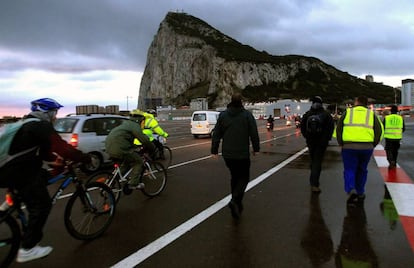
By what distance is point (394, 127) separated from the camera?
9641mm

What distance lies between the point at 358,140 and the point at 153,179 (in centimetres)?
392

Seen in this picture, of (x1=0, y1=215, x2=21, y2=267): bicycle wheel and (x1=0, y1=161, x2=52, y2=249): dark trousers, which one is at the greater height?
(x1=0, y1=161, x2=52, y2=249): dark trousers

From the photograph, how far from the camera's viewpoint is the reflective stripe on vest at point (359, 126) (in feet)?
20.0

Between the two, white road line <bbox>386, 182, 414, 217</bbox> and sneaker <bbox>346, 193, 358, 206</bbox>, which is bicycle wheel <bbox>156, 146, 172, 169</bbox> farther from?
white road line <bbox>386, 182, 414, 217</bbox>

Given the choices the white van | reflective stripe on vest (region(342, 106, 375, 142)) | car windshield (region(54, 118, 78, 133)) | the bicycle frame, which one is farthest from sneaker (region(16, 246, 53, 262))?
the white van

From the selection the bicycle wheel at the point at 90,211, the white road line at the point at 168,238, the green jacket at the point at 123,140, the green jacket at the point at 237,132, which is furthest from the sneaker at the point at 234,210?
the green jacket at the point at 123,140

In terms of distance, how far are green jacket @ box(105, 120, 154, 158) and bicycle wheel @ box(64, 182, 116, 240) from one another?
1111 millimetres

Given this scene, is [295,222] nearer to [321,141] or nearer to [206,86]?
[321,141]

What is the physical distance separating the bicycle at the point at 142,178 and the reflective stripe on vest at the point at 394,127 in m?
6.40

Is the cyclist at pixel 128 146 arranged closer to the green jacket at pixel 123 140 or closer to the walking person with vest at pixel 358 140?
the green jacket at pixel 123 140

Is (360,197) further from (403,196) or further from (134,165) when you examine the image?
(134,165)

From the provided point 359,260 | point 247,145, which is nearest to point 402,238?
point 359,260

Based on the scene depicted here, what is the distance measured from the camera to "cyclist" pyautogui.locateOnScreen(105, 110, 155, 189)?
6.14 m

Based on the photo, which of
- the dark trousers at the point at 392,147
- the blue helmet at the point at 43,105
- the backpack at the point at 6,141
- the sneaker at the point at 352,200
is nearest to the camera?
the backpack at the point at 6,141
